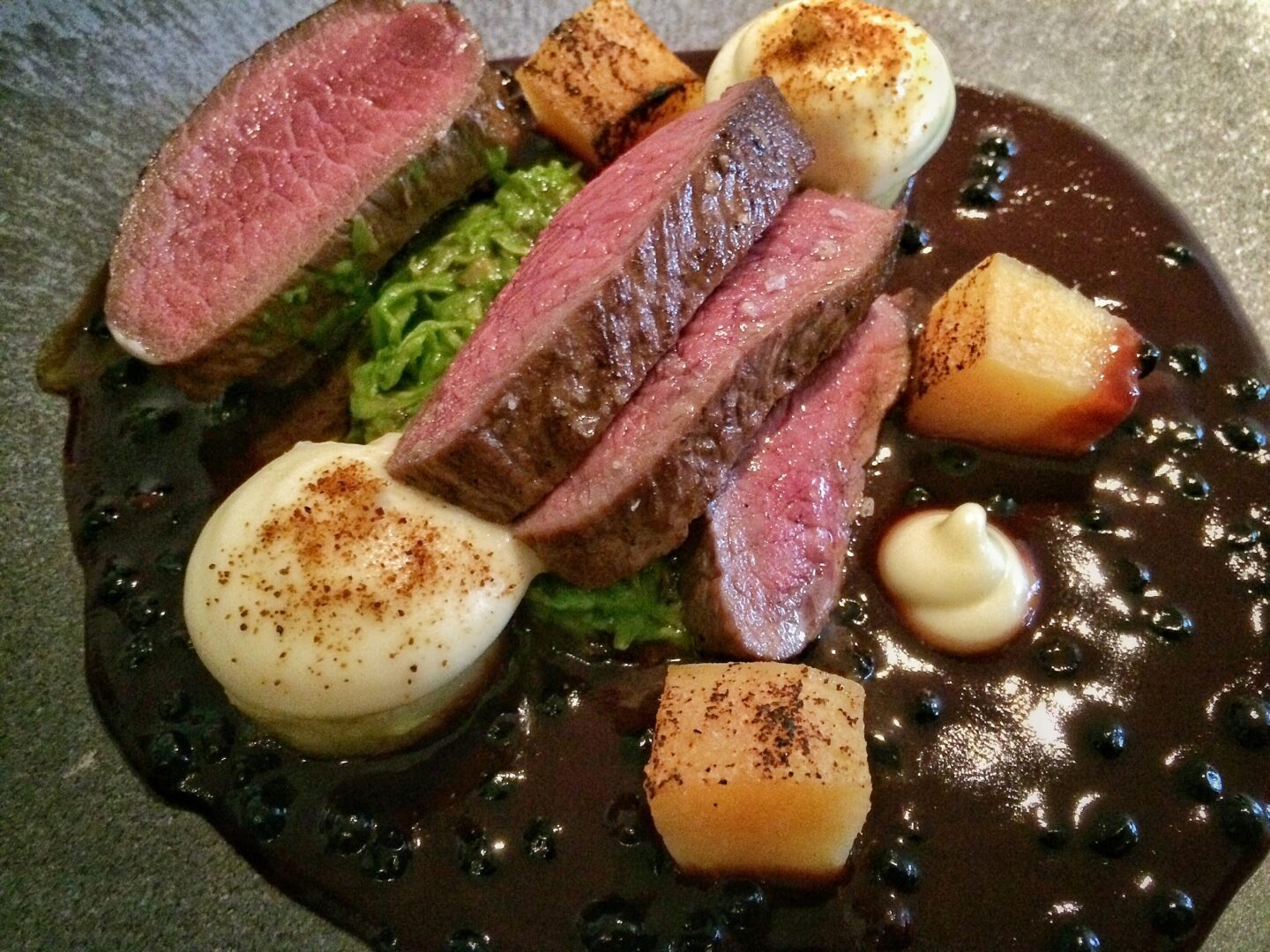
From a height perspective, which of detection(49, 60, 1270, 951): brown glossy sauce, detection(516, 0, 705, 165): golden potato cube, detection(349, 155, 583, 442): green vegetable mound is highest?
detection(516, 0, 705, 165): golden potato cube

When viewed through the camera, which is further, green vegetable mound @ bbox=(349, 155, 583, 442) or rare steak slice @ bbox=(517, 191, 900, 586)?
green vegetable mound @ bbox=(349, 155, 583, 442)

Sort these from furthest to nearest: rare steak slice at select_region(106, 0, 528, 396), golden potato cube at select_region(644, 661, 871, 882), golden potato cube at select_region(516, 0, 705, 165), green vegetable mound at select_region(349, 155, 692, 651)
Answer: golden potato cube at select_region(516, 0, 705, 165) → rare steak slice at select_region(106, 0, 528, 396) → green vegetable mound at select_region(349, 155, 692, 651) → golden potato cube at select_region(644, 661, 871, 882)

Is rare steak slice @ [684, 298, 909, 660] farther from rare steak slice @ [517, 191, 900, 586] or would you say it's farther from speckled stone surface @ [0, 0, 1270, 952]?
speckled stone surface @ [0, 0, 1270, 952]

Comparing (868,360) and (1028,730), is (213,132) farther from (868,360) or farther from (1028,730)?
(1028,730)

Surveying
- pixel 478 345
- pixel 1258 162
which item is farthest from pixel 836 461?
pixel 1258 162

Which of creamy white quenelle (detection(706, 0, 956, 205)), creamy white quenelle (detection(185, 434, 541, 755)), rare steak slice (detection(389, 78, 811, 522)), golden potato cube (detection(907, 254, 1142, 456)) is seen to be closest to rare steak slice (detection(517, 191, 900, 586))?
rare steak slice (detection(389, 78, 811, 522))

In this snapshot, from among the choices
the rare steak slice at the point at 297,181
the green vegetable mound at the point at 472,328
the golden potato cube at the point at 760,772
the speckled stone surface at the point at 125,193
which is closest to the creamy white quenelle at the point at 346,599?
the green vegetable mound at the point at 472,328

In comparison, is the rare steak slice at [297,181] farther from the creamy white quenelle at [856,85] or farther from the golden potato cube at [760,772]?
the golden potato cube at [760,772]
